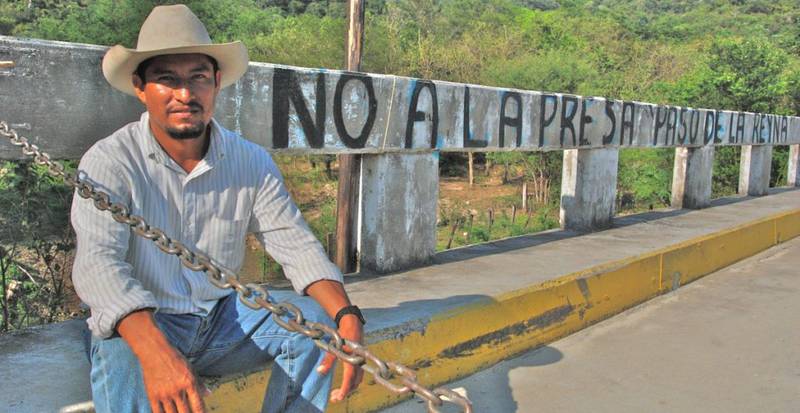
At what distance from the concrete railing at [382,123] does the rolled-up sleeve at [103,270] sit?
181 centimetres

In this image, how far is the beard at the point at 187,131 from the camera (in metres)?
2.54

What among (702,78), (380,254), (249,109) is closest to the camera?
(249,109)

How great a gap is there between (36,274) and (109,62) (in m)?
5.82

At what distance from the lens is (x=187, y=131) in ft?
8.36

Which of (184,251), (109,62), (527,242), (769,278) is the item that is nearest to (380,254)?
(527,242)

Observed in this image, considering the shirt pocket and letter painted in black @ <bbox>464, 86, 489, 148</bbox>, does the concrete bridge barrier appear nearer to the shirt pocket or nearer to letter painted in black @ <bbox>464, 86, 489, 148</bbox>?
letter painted in black @ <bbox>464, 86, 489, 148</bbox>

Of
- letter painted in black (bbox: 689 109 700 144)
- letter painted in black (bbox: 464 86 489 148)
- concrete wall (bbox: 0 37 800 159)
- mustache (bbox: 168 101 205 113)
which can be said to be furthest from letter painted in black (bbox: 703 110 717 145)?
mustache (bbox: 168 101 205 113)

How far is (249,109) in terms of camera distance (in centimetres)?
485

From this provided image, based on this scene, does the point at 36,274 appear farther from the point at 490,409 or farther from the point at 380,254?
the point at 490,409

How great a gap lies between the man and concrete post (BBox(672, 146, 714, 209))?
33.6ft

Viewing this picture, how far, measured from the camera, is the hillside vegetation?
8805 millimetres

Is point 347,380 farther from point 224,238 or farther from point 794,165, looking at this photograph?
point 794,165

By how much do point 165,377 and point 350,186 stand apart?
473 centimetres

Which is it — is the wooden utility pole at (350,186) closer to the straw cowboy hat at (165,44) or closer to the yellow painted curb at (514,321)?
the yellow painted curb at (514,321)
